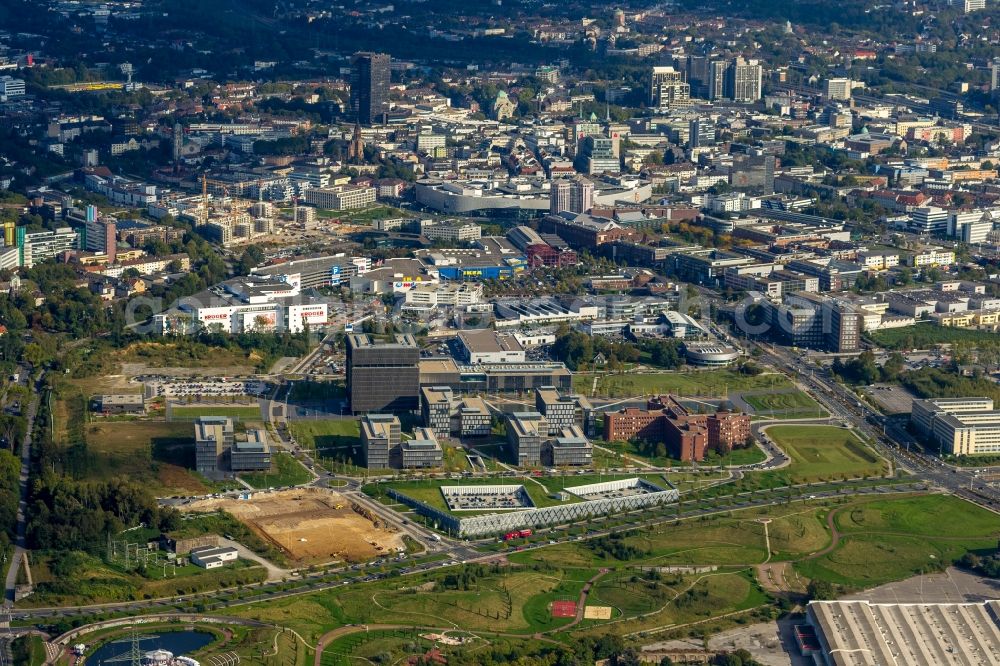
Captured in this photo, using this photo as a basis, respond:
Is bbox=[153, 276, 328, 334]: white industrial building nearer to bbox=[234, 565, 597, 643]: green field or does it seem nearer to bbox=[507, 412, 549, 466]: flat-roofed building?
bbox=[507, 412, 549, 466]: flat-roofed building

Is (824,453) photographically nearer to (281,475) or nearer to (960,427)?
(960,427)

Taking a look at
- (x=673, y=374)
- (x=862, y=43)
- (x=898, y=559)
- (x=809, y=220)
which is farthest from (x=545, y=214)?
(x=862, y=43)

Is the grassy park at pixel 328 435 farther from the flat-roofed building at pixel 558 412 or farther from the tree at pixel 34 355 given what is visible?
the tree at pixel 34 355

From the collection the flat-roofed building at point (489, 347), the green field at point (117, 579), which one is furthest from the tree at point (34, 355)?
the green field at point (117, 579)

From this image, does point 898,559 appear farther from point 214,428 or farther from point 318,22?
point 318,22

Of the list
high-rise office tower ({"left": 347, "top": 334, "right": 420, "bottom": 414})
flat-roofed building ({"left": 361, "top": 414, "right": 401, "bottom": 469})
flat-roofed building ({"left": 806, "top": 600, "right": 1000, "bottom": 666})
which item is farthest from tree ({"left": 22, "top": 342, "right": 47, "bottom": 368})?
flat-roofed building ({"left": 806, "top": 600, "right": 1000, "bottom": 666})
